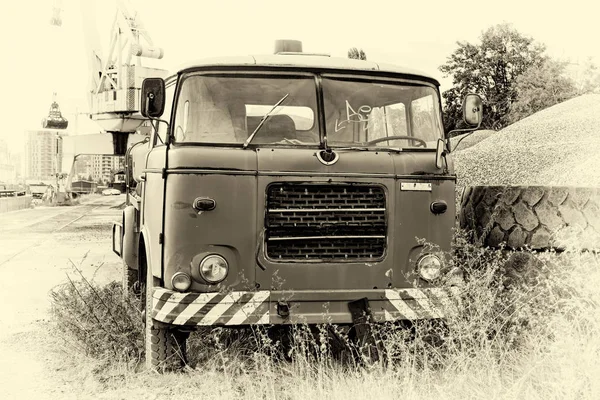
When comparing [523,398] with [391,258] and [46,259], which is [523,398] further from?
[46,259]

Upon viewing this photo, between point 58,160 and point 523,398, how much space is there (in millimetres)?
51789

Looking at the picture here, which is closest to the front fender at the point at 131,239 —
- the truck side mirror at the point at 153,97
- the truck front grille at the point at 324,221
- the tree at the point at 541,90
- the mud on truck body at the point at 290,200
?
the mud on truck body at the point at 290,200

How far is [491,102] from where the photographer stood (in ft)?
177

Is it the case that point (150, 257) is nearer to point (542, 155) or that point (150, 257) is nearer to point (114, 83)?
point (542, 155)

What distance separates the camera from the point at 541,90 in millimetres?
45312

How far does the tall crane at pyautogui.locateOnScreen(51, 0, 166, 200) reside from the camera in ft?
121

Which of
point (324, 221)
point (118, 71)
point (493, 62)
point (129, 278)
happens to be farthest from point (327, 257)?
point (493, 62)

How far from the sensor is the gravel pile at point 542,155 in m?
8.31

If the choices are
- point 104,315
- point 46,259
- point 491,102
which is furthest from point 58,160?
point 104,315

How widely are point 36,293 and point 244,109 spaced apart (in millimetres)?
5184

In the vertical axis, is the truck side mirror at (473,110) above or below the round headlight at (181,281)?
above

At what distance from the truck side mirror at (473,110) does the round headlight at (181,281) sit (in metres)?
2.42

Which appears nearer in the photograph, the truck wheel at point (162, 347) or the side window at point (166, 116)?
the truck wheel at point (162, 347)

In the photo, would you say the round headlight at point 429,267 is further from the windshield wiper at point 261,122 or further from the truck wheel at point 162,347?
the truck wheel at point 162,347
